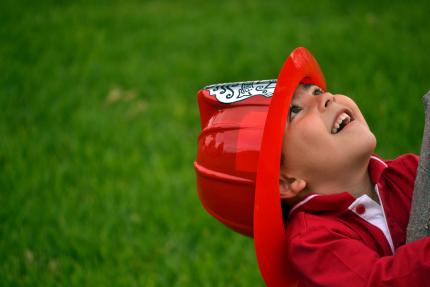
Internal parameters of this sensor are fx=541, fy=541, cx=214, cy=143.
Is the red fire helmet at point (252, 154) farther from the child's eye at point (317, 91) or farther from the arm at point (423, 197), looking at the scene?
the arm at point (423, 197)

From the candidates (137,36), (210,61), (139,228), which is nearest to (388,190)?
(139,228)

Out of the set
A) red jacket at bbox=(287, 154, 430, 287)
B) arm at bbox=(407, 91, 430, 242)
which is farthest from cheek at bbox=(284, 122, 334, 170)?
arm at bbox=(407, 91, 430, 242)

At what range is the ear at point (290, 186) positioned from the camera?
1555mm

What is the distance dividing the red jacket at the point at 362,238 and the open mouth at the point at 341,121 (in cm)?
17

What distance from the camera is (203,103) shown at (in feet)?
5.81

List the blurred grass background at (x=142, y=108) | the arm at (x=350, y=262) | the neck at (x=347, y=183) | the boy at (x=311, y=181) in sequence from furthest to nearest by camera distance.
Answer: the blurred grass background at (x=142, y=108) → the neck at (x=347, y=183) → the boy at (x=311, y=181) → the arm at (x=350, y=262)

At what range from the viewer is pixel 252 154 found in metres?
1.54

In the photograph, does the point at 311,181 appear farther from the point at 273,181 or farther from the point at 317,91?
the point at 317,91

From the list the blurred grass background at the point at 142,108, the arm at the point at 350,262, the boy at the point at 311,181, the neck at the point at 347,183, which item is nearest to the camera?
the arm at the point at 350,262

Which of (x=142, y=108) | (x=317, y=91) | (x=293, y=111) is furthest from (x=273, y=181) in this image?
(x=142, y=108)

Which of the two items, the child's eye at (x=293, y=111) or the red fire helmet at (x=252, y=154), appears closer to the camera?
the red fire helmet at (x=252, y=154)

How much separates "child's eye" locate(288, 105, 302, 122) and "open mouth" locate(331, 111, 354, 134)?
11 centimetres

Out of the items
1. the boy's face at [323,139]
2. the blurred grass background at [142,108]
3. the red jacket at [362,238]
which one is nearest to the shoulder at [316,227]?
the red jacket at [362,238]

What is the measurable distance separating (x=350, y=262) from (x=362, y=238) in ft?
0.65
